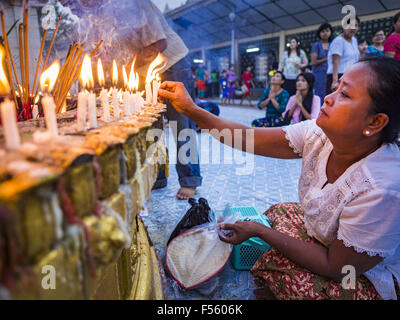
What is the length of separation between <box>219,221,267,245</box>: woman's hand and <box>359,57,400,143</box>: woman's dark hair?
92 cm

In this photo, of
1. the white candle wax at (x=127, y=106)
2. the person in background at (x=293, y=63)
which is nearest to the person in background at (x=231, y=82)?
the person in background at (x=293, y=63)

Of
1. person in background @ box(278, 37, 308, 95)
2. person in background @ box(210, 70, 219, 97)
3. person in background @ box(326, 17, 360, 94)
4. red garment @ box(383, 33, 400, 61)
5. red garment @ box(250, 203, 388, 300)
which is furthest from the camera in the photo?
person in background @ box(210, 70, 219, 97)

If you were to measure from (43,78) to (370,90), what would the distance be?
5.45ft

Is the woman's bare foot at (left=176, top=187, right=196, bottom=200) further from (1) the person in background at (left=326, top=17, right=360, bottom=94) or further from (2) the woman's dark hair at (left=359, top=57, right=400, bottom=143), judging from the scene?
(1) the person in background at (left=326, top=17, right=360, bottom=94)

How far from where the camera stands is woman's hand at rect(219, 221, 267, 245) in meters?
1.86

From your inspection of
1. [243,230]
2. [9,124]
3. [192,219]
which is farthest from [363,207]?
[9,124]

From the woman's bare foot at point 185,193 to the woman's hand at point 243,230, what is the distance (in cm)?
158

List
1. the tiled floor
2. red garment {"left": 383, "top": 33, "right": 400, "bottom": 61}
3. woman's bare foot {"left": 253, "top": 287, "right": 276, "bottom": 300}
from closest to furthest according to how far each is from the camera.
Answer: woman's bare foot {"left": 253, "top": 287, "right": 276, "bottom": 300}
the tiled floor
red garment {"left": 383, "top": 33, "right": 400, "bottom": 61}

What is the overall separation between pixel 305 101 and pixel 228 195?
2898 mm

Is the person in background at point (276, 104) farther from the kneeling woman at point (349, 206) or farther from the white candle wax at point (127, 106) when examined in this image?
the white candle wax at point (127, 106)

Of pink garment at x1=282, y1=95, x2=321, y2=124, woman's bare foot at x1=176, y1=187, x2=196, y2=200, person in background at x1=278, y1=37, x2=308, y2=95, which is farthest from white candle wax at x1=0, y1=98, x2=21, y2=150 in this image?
person in background at x1=278, y1=37, x2=308, y2=95

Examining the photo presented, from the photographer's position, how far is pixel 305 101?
554cm

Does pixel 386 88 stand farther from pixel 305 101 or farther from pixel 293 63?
pixel 293 63

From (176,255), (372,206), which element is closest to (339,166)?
(372,206)
